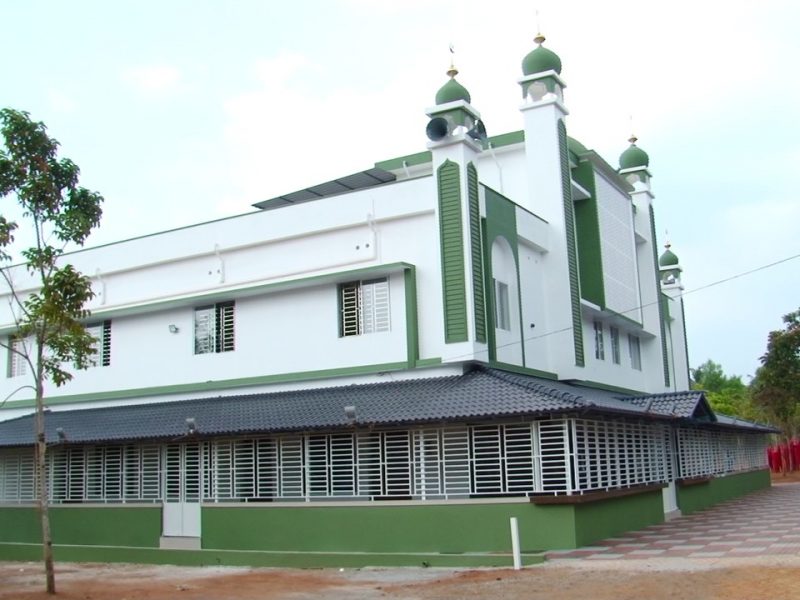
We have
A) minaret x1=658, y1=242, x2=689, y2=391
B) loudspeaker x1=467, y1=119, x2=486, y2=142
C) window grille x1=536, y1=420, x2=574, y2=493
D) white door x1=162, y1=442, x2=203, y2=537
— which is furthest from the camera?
minaret x1=658, y1=242, x2=689, y2=391

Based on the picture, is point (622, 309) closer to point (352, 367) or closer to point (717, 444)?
point (717, 444)

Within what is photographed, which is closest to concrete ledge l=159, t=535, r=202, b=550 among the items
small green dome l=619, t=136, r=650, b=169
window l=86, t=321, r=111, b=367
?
window l=86, t=321, r=111, b=367

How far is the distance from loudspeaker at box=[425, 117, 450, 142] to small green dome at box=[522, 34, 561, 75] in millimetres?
5358

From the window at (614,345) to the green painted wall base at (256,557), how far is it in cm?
1265

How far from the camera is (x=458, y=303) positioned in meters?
18.6

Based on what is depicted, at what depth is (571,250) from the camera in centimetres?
2292

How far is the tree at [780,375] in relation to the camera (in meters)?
45.3

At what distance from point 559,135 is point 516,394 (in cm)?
915

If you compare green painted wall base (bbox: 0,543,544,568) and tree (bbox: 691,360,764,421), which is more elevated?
tree (bbox: 691,360,764,421)

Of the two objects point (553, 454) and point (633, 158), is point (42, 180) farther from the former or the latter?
point (633, 158)

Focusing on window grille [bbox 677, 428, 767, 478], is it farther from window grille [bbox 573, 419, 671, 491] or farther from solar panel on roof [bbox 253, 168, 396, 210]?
solar panel on roof [bbox 253, 168, 396, 210]

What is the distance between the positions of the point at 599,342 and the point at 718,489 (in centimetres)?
607

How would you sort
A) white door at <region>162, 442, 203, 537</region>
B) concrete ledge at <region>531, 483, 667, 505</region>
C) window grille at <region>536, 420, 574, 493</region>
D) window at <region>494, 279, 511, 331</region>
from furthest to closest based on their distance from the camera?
window at <region>494, 279, 511, 331</region> < white door at <region>162, 442, 203, 537</region> < window grille at <region>536, 420, 574, 493</region> < concrete ledge at <region>531, 483, 667, 505</region>

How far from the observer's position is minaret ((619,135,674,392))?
2955 cm
